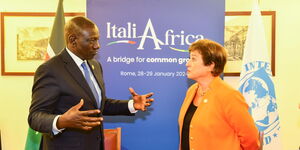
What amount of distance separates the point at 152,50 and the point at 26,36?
166 cm

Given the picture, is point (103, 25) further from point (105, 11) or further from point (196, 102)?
point (196, 102)

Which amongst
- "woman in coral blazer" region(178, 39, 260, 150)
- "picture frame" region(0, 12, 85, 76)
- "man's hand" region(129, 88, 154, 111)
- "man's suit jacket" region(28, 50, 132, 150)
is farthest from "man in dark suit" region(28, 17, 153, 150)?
"picture frame" region(0, 12, 85, 76)

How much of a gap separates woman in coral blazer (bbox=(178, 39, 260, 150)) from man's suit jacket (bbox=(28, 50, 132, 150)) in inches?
26.5

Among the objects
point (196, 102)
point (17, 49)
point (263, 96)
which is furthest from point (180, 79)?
point (17, 49)

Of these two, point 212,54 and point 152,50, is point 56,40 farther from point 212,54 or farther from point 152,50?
point 212,54

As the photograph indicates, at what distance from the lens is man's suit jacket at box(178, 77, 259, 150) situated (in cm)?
205

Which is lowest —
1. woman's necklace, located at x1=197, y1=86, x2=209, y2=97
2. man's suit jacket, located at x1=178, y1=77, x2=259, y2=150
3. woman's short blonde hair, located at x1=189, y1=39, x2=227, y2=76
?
man's suit jacket, located at x1=178, y1=77, x2=259, y2=150

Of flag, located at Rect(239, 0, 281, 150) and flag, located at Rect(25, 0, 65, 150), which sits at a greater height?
flag, located at Rect(25, 0, 65, 150)

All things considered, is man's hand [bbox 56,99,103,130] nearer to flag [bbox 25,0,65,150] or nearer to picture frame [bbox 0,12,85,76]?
flag [bbox 25,0,65,150]

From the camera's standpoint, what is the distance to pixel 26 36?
364 centimetres

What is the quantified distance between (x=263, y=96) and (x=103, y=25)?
164cm

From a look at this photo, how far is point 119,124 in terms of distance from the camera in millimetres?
2938

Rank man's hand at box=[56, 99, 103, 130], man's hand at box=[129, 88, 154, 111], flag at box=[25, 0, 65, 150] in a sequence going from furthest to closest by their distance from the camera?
flag at box=[25, 0, 65, 150] → man's hand at box=[129, 88, 154, 111] → man's hand at box=[56, 99, 103, 130]

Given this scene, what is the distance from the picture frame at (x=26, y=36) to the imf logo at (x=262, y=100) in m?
2.17
